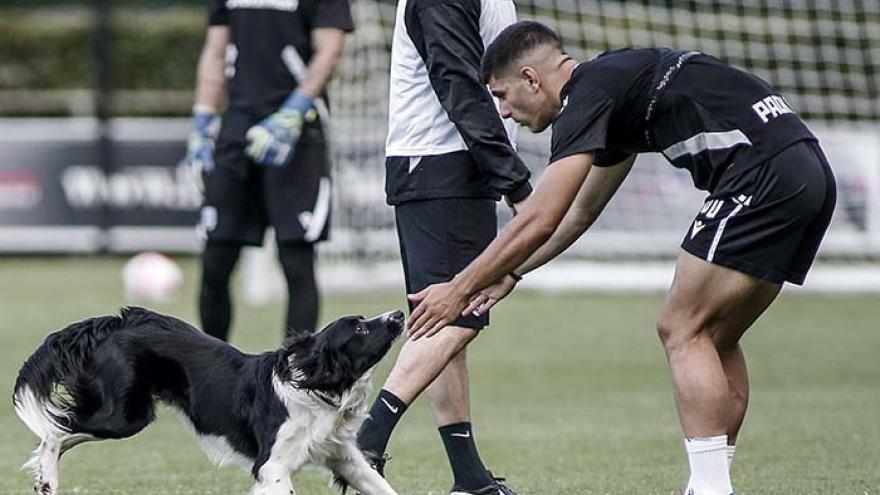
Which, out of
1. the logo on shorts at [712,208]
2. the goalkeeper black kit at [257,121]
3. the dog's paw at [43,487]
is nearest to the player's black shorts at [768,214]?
the logo on shorts at [712,208]

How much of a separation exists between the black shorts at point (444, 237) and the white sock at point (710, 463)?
100 centimetres

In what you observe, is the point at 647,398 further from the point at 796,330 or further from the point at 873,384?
the point at 796,330

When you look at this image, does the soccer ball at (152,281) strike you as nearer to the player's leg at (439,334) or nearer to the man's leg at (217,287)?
the man's leg at (217,287)

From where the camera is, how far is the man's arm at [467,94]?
569 centimetres

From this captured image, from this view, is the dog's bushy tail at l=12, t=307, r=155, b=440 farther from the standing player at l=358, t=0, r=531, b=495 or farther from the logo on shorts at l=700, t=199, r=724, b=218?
the logo on shorts at l=700, t=199, r=724, b=218

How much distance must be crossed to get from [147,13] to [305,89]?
1617 centimetres

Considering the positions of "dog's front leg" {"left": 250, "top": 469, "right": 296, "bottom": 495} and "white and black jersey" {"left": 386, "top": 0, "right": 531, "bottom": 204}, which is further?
"white and black jersey" {"left": 386, "top": 0, "right": 531, "bottom": 204}

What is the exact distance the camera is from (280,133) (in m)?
7.89

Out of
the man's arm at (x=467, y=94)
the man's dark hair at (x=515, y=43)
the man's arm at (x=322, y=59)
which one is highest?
the man's dark hair at (x=515, y=43)

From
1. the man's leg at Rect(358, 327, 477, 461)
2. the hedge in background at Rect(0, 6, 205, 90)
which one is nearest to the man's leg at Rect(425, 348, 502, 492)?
the man's leg at Rect(358, 327, 477, 461)

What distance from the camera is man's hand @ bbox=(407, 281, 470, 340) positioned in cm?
516

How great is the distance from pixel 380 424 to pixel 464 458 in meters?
0.38

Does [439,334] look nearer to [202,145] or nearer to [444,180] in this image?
[444,180]

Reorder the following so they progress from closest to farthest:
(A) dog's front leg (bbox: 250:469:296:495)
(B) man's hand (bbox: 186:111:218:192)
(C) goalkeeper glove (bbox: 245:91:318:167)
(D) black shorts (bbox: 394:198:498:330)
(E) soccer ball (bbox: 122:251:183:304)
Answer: (A) dog's front leg (bbox: 250:469:296:495) → (D) black shorts (bbox: 394:198:498:330) → (C) goalkeeper glove (bbox: 245:91:318:167) → (B) man's hand (bbox: 186:111:218:192) → (E) soccer ball (bbox: 122:251:183:304)
